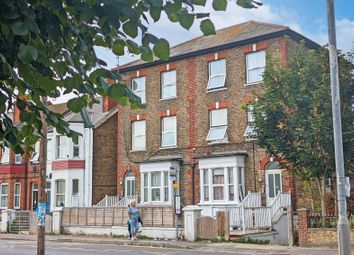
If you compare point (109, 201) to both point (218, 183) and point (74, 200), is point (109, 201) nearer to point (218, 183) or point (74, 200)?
point (74, 200)

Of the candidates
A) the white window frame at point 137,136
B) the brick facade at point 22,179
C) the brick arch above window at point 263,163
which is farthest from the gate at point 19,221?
the brick arch above window at point 263,163

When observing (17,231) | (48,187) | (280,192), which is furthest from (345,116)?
(48,187)

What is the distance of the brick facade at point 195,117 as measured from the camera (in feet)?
91.0

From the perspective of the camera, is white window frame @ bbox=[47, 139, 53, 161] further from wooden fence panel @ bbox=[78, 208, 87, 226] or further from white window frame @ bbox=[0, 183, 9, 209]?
wooden fence panel @ bbox=[78, 208, 87, 226]

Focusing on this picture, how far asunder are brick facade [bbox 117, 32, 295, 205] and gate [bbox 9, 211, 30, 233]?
5.98 meters

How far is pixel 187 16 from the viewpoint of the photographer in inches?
133

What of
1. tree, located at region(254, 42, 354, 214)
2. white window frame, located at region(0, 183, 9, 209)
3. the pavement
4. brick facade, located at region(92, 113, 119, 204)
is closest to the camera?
the pavement

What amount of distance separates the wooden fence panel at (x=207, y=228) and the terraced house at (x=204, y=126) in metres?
3.92

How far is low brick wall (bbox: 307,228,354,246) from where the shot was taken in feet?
61.9

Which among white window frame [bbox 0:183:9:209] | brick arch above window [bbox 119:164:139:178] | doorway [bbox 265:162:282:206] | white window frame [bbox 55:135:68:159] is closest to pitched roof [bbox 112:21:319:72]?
brick arch above window [bbox 119:164:139:178]

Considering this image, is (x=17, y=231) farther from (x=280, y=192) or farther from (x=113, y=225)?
(x=280, y=192)

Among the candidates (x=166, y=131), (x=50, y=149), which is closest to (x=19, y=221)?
(x=50, y=149)

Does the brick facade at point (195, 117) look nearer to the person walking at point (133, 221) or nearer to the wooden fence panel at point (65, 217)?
the wooden fence panel at point (65, 217)

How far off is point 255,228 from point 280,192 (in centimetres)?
297
